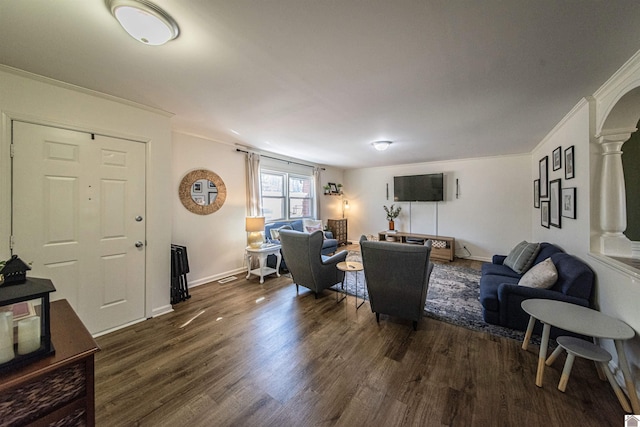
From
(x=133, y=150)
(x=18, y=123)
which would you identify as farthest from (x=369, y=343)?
(x=18, y=123)

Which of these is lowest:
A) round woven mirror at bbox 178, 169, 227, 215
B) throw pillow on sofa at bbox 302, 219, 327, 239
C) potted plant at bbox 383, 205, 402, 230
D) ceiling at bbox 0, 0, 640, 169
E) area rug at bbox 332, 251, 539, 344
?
area rug at bbox 332, 251, 539, 344

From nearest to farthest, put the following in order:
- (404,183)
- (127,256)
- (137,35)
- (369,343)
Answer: (137,35) → (369,343) → (127,256) → (404,183)

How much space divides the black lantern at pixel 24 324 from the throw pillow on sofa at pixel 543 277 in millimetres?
3721

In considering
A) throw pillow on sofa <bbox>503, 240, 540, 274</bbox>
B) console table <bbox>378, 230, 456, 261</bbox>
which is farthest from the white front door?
console table <bbox>378, 230, 456, 261</bbox>

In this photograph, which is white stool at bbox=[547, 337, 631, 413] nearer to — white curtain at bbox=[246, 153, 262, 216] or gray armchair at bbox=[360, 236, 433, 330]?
gray armchair at bbox=[360, 236, 433, 330]

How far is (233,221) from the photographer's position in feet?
14.4

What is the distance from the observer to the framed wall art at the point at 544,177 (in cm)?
373

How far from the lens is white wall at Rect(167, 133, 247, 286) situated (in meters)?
3.66

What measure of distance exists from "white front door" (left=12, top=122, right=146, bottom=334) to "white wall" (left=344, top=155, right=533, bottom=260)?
597 cm

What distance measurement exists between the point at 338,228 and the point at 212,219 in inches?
152

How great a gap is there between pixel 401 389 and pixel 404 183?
5.42 metres

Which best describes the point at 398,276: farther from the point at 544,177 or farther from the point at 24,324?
the point at 544,177

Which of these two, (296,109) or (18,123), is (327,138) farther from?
(18,123)

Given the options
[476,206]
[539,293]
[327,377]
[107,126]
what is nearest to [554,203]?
[539,293]
